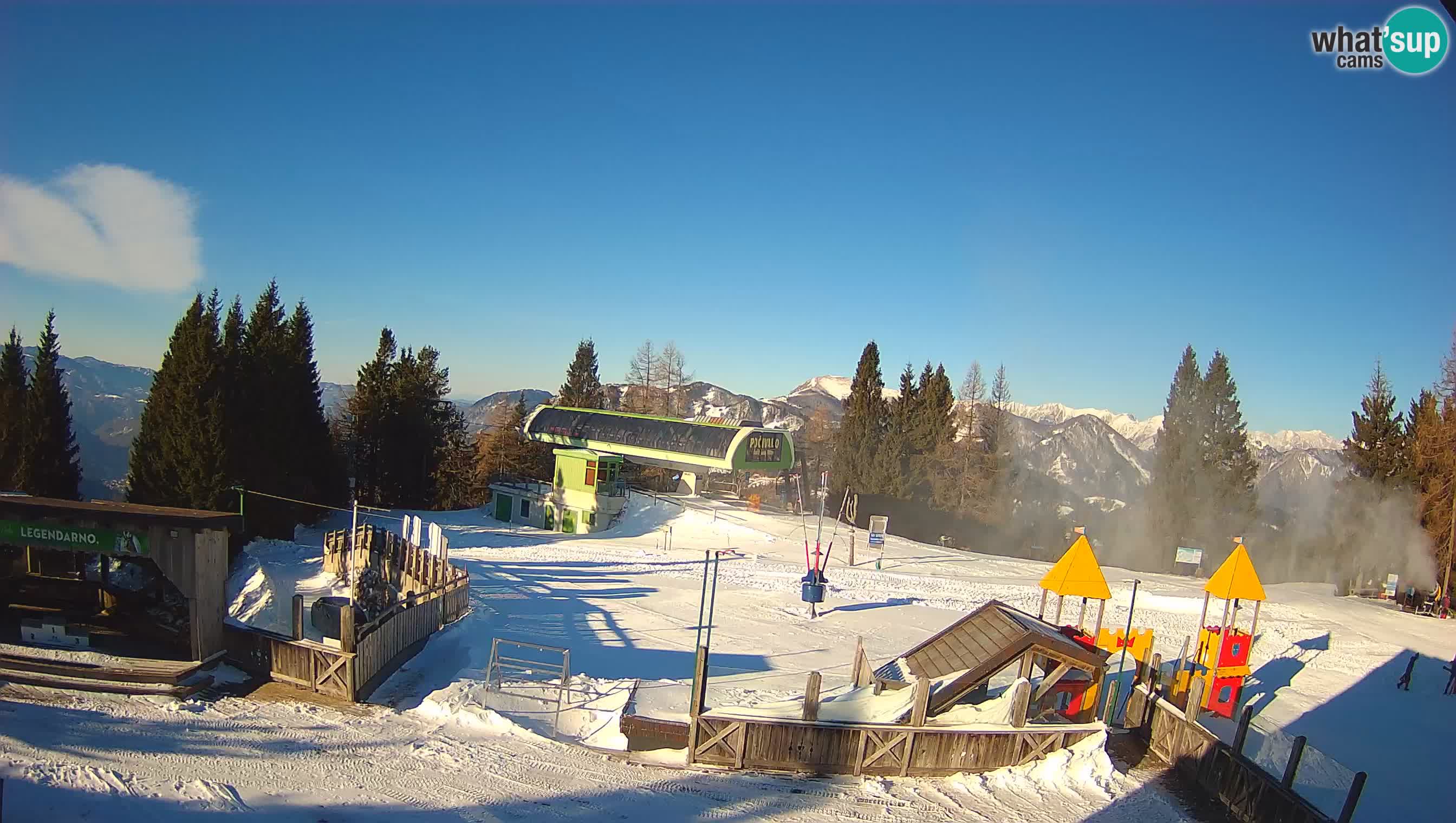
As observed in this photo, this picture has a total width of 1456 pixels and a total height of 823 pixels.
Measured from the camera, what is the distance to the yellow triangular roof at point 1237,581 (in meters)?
15.0

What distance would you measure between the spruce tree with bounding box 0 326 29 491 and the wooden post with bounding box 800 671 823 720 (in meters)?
33.4

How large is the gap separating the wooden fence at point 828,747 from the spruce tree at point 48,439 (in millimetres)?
32240

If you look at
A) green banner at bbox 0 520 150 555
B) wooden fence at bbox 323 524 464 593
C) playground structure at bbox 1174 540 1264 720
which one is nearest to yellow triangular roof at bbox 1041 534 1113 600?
playground structure at bbox 1174 540 1264 720

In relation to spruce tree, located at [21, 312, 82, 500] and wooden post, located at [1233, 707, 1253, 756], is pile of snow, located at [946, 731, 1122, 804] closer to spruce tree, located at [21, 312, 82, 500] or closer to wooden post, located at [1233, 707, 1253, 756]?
wooden post, located at [1233, 707, 1253, 756]

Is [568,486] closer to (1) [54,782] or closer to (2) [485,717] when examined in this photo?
(2) [485,717]

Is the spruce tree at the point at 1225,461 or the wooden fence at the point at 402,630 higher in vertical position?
the spruce tree at the point at 1225,461

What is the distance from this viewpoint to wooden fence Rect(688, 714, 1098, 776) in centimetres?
1018

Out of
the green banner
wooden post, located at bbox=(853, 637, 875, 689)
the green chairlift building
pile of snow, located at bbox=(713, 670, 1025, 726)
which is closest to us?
pile of snow, located at bbox=(713, 670, 1025, 726)

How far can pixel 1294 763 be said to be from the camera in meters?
9.36

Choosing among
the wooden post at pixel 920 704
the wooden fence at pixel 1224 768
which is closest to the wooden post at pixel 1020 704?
the wooden post at pixel 920 704

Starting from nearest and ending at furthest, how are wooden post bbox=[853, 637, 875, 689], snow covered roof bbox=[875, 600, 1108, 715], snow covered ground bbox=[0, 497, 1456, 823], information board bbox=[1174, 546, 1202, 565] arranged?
snow covered ground bbox=[0, 497, 1456, 823] → snow covered roof bbox=[875, 600, 1108, 715] → wooden post bbox=[853, 637, 875, 689] → information board bbox=[1174, 546, 1202, 565]

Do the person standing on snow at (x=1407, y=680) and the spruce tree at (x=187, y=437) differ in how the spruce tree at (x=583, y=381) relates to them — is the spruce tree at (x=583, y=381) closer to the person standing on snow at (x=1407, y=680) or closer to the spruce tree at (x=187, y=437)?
the spruce tree at (x=187, y=437)

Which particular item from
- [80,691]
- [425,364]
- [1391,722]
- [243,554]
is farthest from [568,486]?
[1391,722]

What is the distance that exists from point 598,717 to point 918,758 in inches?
193
